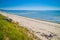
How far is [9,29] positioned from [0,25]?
0.32 m

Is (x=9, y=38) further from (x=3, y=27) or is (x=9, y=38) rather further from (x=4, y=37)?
(x=3, y=27)

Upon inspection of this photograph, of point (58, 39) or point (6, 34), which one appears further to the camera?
point (58, 39)

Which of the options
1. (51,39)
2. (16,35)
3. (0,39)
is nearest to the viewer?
(0,39)

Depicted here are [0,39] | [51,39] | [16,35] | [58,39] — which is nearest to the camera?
[0,39]

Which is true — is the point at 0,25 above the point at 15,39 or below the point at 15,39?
above

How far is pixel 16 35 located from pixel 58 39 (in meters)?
4.39

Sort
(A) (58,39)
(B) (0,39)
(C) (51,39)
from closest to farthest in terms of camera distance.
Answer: (B) (0,39), (C) (51,39), (A) (58,39)

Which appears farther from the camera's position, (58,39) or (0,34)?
(58,39)

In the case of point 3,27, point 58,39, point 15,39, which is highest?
point 3,27

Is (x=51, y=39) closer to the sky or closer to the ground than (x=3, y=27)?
closer to the ground

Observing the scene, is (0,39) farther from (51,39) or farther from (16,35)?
(51,39)

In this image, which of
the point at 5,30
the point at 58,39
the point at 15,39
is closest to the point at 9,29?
the point at 5,30

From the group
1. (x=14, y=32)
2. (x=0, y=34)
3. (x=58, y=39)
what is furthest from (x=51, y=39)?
(x=0, y=34)

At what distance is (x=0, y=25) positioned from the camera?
4500 mm
